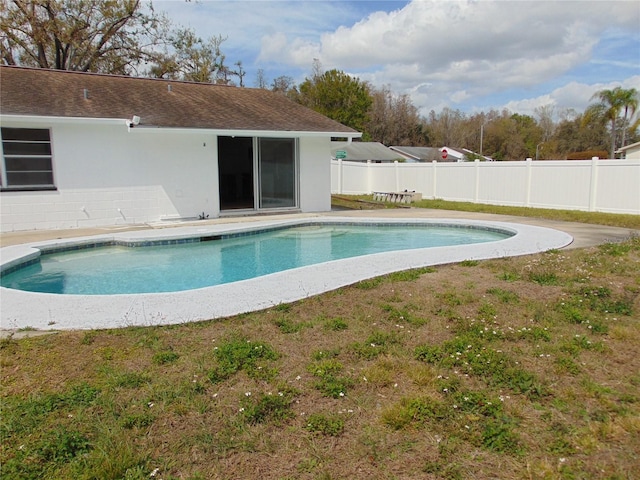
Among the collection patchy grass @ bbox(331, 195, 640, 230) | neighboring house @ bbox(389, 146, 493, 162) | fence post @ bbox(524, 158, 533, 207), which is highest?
neighboring house @ bbox(389, 146, 493, 162)

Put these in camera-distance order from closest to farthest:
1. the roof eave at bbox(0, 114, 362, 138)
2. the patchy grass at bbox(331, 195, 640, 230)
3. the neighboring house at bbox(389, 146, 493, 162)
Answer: the roof eave at bbox(0, 114, 362, 138) → the patchy grass at bbox(331, 195, 640, 230) → the neighboring house at bbox(389, 146, 493, 162)

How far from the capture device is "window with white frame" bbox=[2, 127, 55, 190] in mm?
11359

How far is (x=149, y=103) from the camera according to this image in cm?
1402

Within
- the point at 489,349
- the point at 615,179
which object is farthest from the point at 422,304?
the point at 615,179

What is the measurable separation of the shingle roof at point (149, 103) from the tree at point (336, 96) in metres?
31.5

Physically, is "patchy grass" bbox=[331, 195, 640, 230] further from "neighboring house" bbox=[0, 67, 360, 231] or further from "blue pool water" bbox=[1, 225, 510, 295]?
"blue pool water" bbox=[1, 225, 510, 295]

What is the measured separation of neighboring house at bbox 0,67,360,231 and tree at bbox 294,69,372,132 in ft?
105

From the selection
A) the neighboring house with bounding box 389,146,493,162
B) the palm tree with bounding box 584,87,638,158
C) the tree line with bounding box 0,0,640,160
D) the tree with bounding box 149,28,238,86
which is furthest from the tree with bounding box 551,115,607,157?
the tree with bounding box 149,28,238,86

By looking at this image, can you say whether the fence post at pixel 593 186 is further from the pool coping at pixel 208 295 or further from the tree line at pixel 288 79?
the tree line at pixel 288 79

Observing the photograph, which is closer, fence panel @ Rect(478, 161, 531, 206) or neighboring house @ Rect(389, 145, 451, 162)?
fence panel @ Rect(478, 161, 531, 206)

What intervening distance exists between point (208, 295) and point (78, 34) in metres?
25.2

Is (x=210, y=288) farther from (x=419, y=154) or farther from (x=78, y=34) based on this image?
(x=419, y=154)

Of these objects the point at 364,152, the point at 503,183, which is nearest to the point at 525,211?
the point at 503,183

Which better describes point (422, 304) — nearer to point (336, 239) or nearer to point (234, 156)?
point (336, 239)
